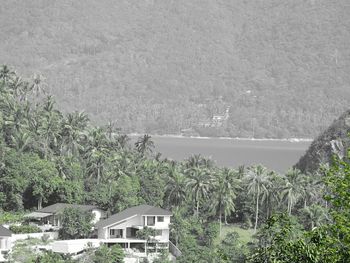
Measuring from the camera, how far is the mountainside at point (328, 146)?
143 meters

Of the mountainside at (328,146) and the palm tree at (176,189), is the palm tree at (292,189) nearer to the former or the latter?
the palm tree at (176,189)

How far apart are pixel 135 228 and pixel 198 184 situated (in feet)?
47.5

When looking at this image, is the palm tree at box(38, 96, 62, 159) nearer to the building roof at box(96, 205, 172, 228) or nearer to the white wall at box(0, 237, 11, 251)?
the building roof at box(96, 205, 172, 228)

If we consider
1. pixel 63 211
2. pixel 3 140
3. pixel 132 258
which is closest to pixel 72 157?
pixel 3 140

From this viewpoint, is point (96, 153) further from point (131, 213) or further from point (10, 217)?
point (131, 213)

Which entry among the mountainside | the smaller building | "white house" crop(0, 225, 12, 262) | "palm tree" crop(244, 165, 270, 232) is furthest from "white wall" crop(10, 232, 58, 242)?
the mountainside

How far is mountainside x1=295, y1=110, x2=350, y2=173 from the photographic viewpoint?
143 meters

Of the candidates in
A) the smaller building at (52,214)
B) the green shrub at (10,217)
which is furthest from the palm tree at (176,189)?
the green shrub at (10,217)

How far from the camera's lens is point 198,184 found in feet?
340

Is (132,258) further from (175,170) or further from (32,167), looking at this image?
(175,170)

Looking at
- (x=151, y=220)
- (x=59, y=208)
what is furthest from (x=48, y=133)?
(x=151, y=220)

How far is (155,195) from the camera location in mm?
105750

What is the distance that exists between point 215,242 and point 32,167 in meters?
22.7

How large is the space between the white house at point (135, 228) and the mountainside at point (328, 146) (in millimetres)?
55076
